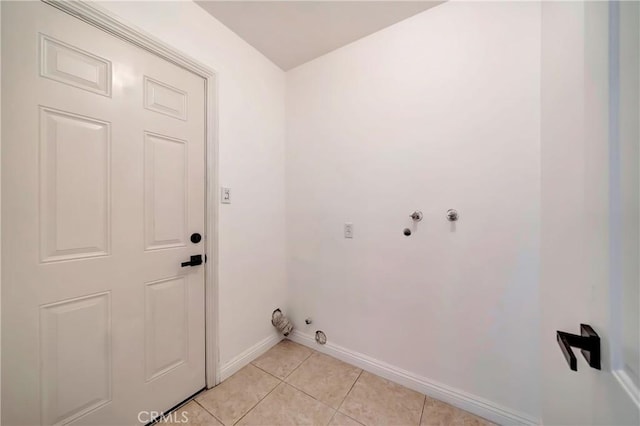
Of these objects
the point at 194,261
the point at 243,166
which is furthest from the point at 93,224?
the point at 243,166

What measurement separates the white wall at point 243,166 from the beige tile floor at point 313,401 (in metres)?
0.25

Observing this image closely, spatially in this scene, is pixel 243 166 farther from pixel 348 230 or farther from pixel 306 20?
pixel 306 20

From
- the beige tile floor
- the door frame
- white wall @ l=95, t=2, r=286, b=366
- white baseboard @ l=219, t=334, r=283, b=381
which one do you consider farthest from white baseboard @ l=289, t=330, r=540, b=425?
the door frame

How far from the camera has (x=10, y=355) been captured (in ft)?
2.80

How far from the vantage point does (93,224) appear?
1042mm

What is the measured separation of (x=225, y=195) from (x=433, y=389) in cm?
189

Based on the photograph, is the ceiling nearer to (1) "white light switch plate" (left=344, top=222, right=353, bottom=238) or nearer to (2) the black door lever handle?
(1) "white light switch plate" (left=344, top=222, right=353, bottom=238)

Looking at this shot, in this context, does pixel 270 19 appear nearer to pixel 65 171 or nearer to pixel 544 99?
pixel 65 171

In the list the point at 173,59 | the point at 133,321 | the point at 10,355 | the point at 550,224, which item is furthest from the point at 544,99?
the point at 10,355

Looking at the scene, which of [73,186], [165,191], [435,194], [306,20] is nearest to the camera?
[73,186]

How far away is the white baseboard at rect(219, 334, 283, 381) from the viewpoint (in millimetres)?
1553

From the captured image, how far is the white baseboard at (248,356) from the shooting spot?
155 cm

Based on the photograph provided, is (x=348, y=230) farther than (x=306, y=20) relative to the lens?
Yes

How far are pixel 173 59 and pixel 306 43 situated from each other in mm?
963
